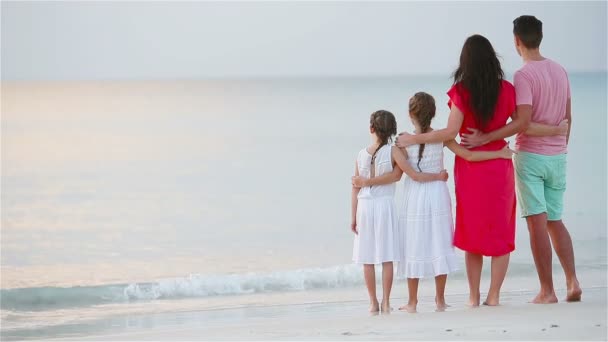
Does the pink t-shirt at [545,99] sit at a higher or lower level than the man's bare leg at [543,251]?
higher

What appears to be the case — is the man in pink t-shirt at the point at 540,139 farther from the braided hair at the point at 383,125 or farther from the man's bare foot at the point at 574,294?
the braided hair at the point at 383,125

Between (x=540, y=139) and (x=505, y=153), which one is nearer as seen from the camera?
(x=505, y=153)

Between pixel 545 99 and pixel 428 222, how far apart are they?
0.99m

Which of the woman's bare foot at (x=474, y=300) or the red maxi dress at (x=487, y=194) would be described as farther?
the woman's bare foot at (x=474, y=300)

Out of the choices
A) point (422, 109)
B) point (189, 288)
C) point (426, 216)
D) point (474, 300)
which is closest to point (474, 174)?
point (426, 216)

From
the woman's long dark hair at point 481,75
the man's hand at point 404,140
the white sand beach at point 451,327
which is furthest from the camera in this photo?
the man's hand at point 404,140

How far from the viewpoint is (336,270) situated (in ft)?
28.5

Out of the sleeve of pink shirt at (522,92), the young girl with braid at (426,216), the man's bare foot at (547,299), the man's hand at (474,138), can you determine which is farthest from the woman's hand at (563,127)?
the man's bare foot at (547,299)

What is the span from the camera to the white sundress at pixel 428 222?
598 cm

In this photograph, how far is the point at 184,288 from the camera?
8461 millimetres

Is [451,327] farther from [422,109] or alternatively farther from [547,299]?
[422,109]

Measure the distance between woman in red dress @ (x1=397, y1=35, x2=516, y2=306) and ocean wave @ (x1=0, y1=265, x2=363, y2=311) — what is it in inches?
103

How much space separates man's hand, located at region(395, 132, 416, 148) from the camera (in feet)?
19.5

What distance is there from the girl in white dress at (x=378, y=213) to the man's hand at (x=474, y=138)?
11.3 inches
